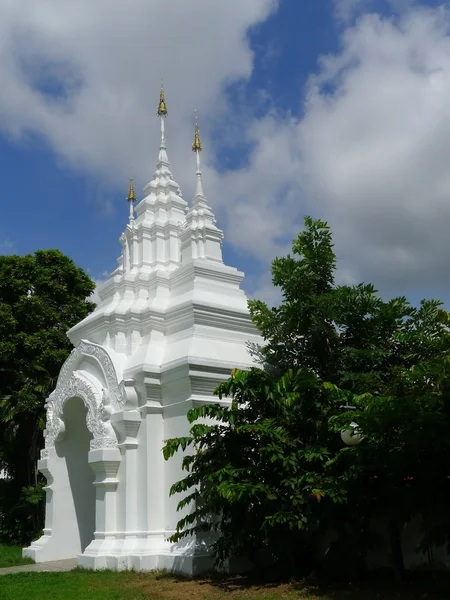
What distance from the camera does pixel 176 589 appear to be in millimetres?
8984

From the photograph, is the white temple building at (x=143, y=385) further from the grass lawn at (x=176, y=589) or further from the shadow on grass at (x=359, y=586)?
the shadow on grass at (x=359, y=586)

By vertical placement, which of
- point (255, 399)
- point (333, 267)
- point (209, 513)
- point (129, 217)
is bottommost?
point (209, 513)

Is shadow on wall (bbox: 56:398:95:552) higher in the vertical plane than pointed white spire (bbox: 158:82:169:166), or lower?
lower

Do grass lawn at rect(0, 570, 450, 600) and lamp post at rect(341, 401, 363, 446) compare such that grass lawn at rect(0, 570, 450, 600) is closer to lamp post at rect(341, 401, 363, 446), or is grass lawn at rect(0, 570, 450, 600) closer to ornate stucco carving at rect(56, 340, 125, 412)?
lamp post at rect(341, 401, 363, 446)

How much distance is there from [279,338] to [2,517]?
12.1 meters

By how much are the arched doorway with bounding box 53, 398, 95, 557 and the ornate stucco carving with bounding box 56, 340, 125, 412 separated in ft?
2.26

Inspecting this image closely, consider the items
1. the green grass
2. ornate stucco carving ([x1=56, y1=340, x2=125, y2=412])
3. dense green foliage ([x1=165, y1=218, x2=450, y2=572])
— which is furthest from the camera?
the green grass

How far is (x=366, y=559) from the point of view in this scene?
916 centimetres

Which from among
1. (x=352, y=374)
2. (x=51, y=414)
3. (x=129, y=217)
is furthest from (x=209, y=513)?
(x=129, y=217)

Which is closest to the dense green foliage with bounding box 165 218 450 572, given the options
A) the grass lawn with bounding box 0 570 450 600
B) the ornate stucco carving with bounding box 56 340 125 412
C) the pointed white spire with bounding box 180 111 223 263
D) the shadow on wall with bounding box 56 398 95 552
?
the grass lawn with bounding box 0 570 450 600

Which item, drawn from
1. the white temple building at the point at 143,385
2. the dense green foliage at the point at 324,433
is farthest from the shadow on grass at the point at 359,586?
the white temple building at the point at 143,385

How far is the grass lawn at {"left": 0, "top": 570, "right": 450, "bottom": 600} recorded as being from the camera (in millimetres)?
7715

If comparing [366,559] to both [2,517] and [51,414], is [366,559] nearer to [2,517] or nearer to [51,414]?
[51,414]

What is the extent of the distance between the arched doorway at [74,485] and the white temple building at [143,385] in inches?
0.9
